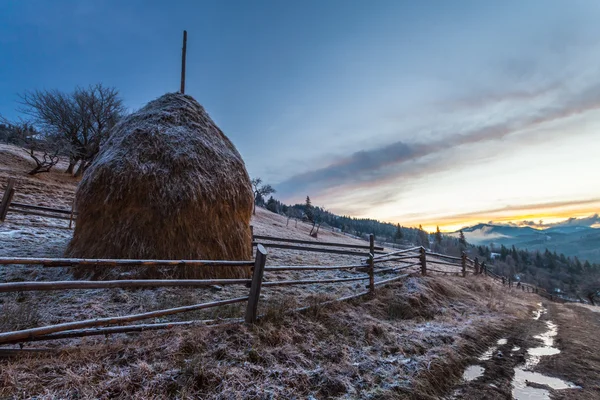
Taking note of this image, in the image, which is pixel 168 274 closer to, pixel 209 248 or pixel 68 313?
pixel 209 248

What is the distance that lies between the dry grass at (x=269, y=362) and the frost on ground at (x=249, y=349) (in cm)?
1

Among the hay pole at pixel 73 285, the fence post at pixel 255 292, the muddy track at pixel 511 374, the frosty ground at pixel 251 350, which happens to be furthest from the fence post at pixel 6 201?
the muddy track at pixel 511 374

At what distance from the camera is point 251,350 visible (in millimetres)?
2992

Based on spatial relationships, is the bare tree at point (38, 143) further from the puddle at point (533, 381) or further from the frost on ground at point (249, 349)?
A: the puddle at point (533, 381)

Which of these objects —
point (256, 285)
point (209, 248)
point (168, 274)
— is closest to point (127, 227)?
point (168, 274)

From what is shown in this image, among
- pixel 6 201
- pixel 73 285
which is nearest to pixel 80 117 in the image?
pixel 6 201

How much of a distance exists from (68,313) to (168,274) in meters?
1.86

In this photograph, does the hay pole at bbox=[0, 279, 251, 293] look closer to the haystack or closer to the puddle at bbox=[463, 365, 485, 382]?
the haystack

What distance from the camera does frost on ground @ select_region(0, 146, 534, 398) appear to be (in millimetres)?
2328

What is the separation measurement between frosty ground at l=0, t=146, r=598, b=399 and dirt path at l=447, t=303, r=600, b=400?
20 centimetres

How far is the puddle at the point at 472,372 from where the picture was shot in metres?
3.14

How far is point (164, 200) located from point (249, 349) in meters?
3.99

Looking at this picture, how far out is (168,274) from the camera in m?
5.66

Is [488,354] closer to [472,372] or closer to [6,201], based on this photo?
[472,372]
